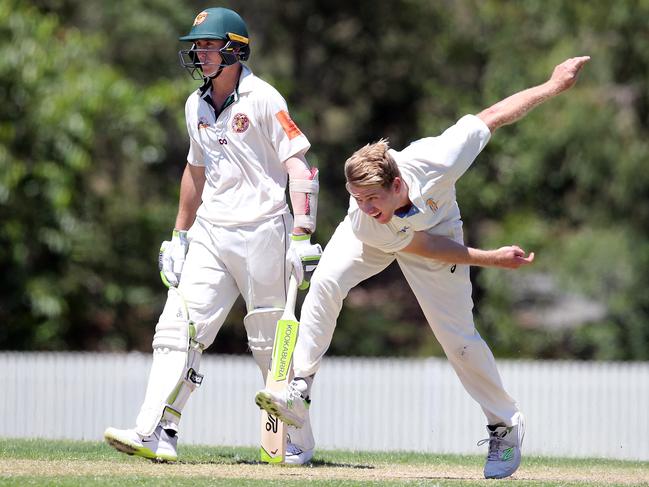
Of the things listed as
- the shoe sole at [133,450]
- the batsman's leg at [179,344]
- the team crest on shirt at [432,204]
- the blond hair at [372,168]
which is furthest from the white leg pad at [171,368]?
the team crest on shirt at [432,204]

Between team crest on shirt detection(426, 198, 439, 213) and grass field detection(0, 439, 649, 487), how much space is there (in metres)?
1.33

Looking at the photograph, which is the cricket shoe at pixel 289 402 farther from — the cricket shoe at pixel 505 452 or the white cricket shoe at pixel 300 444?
the cricket shoe at pixel 505 452

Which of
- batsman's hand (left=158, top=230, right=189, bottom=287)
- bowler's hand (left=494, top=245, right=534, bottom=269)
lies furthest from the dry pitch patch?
bowler's hand (left=494, top=245, right=534, bottom=269)

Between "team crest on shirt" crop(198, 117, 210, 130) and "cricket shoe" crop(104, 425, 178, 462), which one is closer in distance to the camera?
"cricket shoe" crop(104, 425, 178, 462)

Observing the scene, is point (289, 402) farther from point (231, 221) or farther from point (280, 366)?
point (231, 221)

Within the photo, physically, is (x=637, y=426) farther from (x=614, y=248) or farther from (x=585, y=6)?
(x=585, y=6)

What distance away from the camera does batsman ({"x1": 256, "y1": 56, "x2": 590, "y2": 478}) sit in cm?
625

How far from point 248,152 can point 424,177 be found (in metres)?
1.08

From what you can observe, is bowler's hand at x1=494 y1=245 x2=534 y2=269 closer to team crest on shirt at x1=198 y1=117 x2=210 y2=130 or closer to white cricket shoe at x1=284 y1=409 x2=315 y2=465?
white cricket shoe at x1=284 y1=409 x2=315 y2=465

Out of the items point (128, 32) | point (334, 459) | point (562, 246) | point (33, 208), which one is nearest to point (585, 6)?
point (562, 246)

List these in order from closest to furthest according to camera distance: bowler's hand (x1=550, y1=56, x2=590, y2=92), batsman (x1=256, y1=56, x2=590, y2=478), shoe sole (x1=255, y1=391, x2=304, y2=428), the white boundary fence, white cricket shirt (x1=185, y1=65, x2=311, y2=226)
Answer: batsman (x1=256, y1=56, x2=590, y2=478) < shoe sole (x1=255, y1=391, x2=304, y2=428) < bowler's hand (x1=550, y1=56, x2=590, y2=92) < white cricket shirt (x1=185, y1=65, x2=311, y2=226) < the white boundary fence

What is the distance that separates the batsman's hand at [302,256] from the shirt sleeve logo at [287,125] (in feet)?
1.77

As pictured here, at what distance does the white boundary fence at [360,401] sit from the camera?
15.3 meters

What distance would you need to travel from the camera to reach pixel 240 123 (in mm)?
6918
